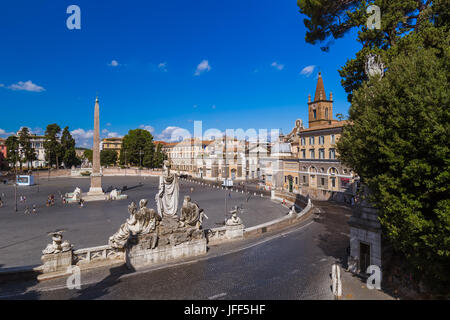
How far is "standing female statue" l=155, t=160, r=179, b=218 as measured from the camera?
11922mm

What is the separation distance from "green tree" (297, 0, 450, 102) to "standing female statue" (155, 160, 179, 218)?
12853 mm

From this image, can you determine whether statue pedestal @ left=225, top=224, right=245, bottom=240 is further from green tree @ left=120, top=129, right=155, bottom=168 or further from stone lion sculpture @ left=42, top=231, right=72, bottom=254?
green tree @ left=120, top=129, right=155, bottom=168

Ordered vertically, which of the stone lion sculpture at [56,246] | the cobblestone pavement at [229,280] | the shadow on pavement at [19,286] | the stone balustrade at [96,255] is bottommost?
the cobblestone pavement at [229,280]

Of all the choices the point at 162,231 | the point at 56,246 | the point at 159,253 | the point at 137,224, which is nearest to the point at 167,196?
the point at 162,231

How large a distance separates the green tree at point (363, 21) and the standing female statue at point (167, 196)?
12853 millimetres

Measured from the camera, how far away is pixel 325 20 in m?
18.0

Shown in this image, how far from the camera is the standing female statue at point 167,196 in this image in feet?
39.1

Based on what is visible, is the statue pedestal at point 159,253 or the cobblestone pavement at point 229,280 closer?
the cobblestone pavement at point 229,280

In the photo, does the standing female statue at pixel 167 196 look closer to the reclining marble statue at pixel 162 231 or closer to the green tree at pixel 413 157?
the reclining marble statue at pixel 162 231

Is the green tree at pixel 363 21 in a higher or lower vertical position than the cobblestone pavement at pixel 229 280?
higher

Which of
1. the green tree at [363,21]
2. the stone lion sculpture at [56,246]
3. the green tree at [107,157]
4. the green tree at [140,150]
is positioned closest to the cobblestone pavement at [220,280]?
the stone lion sculpture at [56,246]
